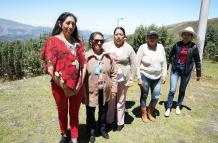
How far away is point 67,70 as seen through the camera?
4.21 meters

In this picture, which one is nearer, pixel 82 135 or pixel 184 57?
pixel 82 135

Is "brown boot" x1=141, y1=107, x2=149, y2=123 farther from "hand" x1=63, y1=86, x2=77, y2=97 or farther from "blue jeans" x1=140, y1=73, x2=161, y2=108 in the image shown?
"hand" x1=63, y1=86, x2=77, y2=97

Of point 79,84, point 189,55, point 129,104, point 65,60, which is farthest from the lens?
point 129,104

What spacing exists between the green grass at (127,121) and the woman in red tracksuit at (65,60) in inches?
57.0

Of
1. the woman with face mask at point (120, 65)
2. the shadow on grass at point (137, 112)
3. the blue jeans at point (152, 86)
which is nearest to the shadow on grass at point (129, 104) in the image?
the shadow on grass at point (137, 112)

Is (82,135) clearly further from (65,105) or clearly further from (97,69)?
(97,69)

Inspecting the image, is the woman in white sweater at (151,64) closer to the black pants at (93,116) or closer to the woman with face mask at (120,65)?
the woman with face mask at (120,65)

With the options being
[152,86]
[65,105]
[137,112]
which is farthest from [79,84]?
[137,112]

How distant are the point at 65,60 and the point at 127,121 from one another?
315 cm

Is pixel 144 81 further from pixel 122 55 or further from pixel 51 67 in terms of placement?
pixel 51 67

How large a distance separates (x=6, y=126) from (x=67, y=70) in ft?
9.26

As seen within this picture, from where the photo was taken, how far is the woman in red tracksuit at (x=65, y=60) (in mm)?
4141

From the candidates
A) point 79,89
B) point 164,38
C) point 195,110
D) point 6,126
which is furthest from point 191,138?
point 164,38

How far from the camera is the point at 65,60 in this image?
Answer: 4.16 m
